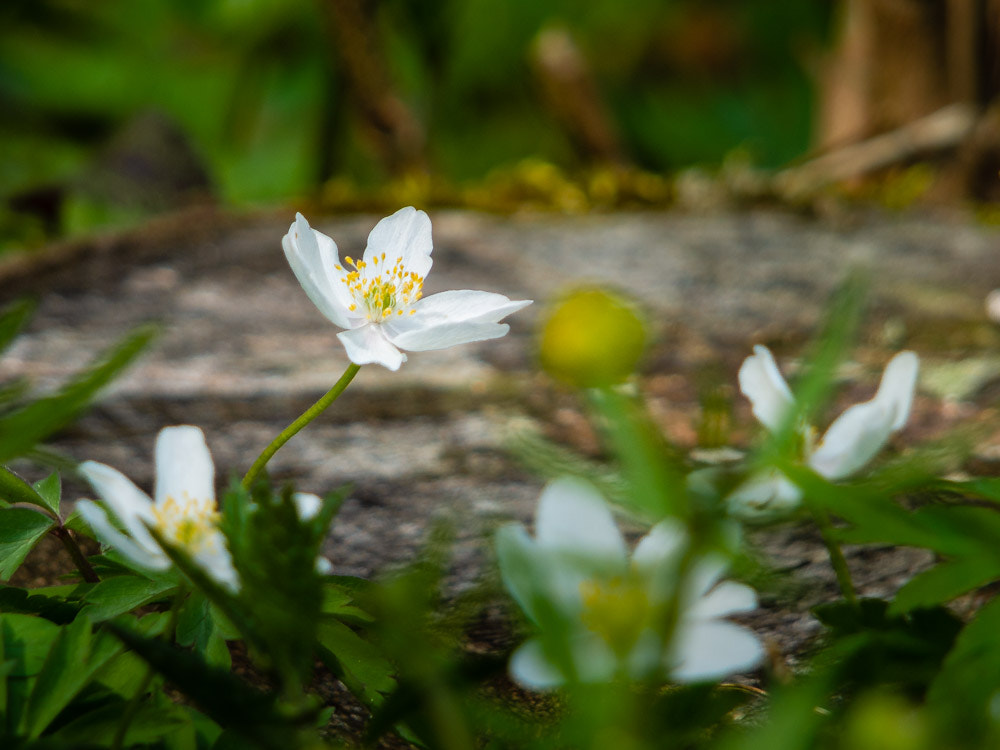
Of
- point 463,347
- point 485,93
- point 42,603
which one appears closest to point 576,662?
point 42,603

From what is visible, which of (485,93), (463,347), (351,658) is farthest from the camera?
(485,93)

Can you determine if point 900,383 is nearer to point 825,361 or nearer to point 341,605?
point 825,361

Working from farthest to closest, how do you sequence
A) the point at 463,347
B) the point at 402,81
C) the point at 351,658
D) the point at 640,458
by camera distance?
1. the point at 402,81
2. the point at 463,347
3. the point at 351,658
4. the point at 640,458

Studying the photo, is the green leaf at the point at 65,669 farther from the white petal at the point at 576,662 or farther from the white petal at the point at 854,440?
the white petal at the point at 854,440

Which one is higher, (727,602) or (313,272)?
(313,272)

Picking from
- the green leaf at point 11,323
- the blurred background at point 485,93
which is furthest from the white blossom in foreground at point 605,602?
the blurred background at point 485,93

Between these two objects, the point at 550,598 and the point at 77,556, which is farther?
the point at 77,556

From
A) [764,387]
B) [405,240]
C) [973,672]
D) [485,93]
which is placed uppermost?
[485,93]
